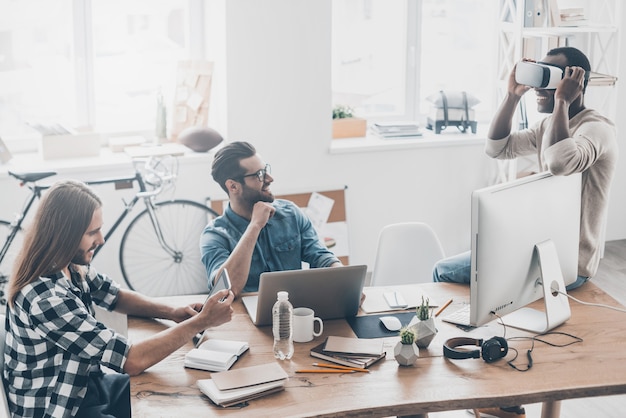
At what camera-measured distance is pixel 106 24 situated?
15.7 ft

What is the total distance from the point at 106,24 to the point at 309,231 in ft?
7.15

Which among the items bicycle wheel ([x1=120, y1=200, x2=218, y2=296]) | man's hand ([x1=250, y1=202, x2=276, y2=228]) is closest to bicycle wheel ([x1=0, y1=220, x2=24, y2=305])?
bicycle wheel ([x1=120, y1=200, x2=218, y2=296])

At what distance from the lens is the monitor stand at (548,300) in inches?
102

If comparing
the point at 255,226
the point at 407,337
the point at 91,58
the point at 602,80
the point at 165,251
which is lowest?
the point at 165,251

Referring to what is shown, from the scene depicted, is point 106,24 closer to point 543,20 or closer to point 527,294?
point 543,20

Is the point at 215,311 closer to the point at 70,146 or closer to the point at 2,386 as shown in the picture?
the point at 2,386

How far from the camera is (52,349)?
2305mm

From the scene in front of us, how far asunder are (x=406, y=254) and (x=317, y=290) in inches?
39.0

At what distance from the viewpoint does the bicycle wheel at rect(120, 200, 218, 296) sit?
4.67m

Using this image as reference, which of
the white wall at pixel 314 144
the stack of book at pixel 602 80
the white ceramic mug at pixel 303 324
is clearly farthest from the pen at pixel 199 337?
the stack of book at pixel 602 80

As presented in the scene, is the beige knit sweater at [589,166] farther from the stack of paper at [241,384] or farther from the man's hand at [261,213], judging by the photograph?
the stack of paper at [241,384]

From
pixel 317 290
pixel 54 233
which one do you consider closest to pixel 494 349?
pixel 317 290

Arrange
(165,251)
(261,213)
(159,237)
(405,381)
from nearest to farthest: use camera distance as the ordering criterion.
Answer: (405,381) < (261,213) < (159,237) < (165,251)

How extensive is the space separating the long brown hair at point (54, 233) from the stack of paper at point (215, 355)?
436 millimetres
